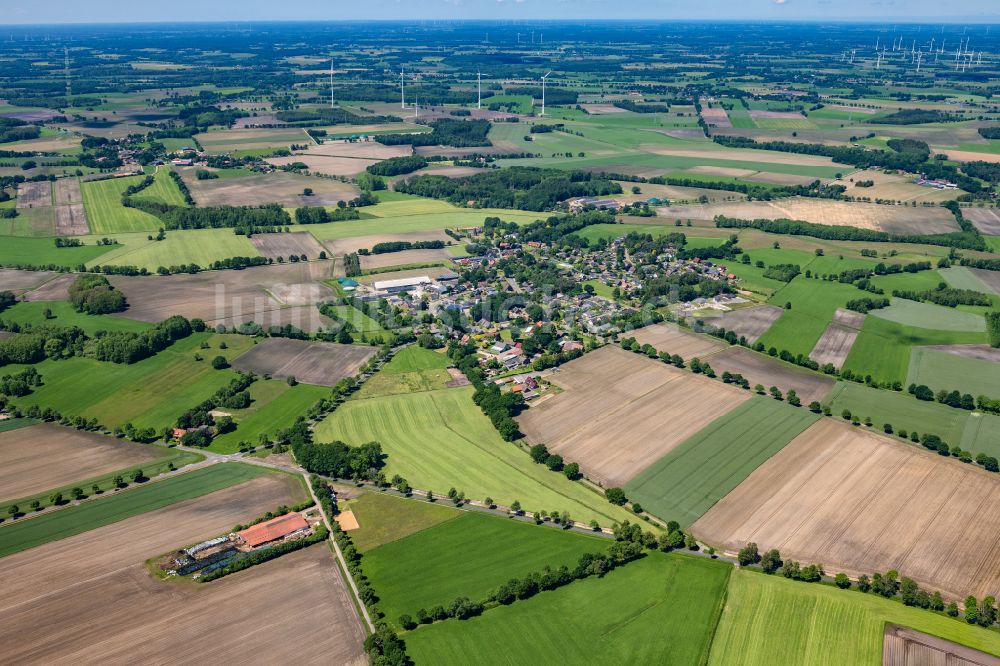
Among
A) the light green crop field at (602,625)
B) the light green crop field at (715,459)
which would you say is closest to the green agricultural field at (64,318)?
the light green crop field at (602,625)

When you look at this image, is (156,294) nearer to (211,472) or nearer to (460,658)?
(211,472)

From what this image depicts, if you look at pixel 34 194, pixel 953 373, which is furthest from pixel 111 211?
pixel 953 373

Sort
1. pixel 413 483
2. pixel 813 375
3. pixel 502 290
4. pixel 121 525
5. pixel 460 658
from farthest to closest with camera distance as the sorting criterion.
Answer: pixel 502 290 → pixel 813 375 → pixel 413 483 → pixel 121 525 → pixel 460 658

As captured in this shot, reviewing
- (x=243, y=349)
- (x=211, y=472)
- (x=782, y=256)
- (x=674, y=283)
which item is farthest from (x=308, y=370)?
(x=782, y=256)

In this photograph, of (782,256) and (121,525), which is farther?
(782,256)

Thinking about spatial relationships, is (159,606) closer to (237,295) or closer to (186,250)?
(237,295)

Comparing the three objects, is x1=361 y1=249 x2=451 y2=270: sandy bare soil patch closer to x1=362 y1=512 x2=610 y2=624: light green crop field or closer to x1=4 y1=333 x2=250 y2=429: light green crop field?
x1=4 y1=333 x2=250 y2=429: light green crop field
